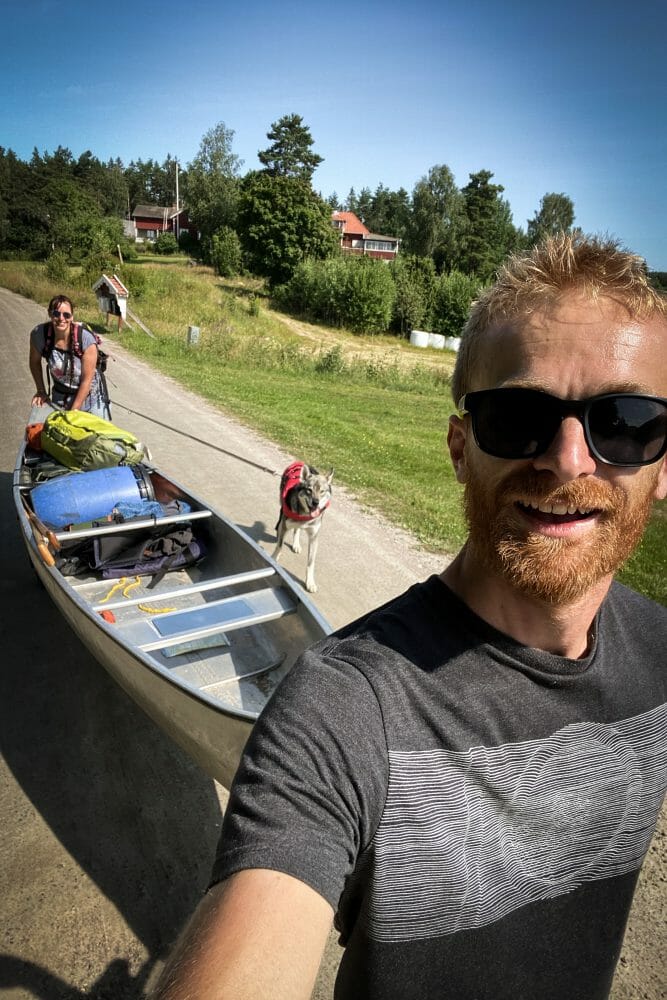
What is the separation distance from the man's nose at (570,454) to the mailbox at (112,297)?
27.4 metres

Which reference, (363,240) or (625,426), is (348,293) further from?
(363,240)

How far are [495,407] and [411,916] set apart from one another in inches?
40.8

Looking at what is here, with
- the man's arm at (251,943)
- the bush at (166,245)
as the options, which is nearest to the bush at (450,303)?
the bush at (166,245)

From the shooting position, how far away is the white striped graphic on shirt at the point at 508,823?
106cm

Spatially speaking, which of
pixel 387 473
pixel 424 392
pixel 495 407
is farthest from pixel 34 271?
pixel 495 407

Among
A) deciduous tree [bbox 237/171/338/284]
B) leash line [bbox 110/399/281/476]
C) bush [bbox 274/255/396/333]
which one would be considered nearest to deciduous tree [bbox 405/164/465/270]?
deciduous tree [bbox 237/171/338/284]

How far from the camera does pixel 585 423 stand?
→ 1198 mm

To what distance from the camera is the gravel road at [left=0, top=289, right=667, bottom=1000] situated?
2.56 metres

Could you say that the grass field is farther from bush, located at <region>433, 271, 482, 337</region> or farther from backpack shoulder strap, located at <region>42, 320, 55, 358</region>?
bush, located at <region>433, 271, 482, 337</region>

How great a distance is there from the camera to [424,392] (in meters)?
20.9

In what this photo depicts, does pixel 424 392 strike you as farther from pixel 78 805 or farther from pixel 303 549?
pixel 78 805

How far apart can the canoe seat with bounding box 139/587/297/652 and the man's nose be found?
9.86 ft

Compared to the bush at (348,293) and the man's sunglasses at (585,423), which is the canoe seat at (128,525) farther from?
the bush at (348,293)

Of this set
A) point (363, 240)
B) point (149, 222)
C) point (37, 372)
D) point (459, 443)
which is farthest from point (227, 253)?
point (459, 443)
